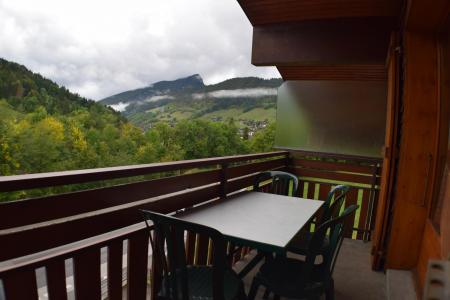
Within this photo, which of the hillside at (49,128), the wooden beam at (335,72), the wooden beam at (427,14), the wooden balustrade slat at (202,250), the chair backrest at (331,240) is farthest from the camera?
the hillside at (49,128)

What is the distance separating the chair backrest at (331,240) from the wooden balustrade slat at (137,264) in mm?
995

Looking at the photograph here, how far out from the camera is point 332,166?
4.48 m

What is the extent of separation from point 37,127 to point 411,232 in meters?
41.8

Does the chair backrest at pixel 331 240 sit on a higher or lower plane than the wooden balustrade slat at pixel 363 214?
higher

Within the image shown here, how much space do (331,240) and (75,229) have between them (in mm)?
1443

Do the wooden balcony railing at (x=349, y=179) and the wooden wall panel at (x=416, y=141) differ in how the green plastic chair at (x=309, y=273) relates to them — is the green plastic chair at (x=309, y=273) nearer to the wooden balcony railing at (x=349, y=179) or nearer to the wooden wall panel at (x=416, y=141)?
the wooden wall panel at (x=416, y=141)

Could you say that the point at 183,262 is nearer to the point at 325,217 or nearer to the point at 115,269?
the point at 115,269

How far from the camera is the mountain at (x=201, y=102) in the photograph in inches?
1661

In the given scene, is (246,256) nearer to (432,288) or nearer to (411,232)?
(411,232)

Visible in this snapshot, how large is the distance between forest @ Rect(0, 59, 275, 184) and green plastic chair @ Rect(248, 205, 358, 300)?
30.2 metres

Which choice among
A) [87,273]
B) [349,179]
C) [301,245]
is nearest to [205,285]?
[87,273]

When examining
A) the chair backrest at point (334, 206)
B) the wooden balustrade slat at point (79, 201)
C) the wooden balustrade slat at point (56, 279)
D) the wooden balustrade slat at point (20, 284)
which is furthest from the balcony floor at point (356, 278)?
the wooden balustrade slat at point (20, 284)

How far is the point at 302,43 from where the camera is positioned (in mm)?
3324

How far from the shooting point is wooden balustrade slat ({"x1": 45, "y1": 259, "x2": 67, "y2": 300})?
4.30ft
